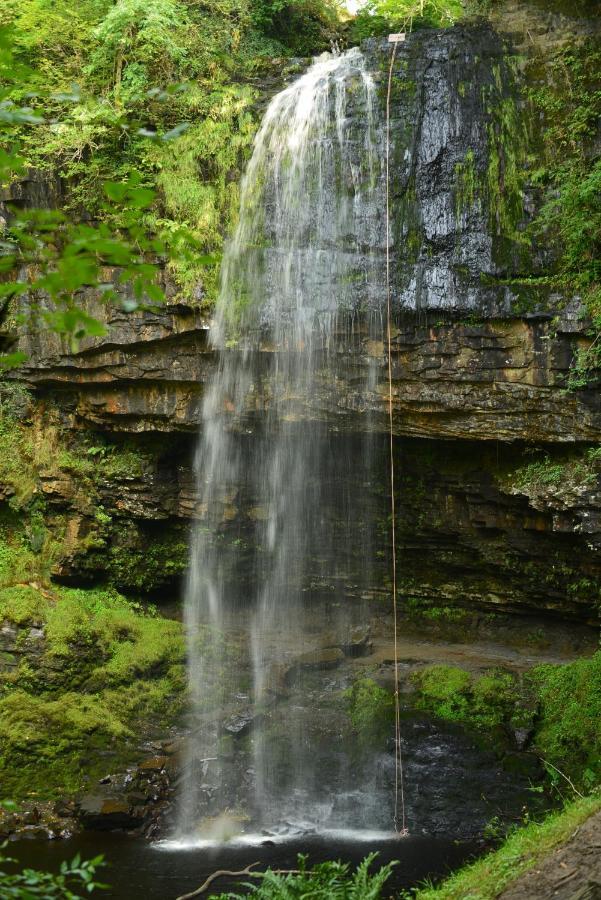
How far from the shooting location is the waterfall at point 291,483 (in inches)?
385

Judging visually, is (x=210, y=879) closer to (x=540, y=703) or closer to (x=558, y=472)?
(x=540, y=703)

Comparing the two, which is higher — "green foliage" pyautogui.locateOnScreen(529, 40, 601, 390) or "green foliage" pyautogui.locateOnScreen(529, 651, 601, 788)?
"green foliage" pyautogui.locateOnScreen(529, 40, 601, 390)

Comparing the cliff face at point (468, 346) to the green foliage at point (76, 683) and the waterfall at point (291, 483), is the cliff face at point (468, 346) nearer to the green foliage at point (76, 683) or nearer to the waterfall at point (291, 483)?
the waterfall at point (291, 483)

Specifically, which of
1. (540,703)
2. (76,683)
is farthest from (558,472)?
(76,683)

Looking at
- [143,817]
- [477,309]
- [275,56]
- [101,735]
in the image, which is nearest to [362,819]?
[143,817]

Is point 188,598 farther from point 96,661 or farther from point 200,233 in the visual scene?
point 200,233

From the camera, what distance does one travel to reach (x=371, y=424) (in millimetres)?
10898

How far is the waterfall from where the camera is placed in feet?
32.1

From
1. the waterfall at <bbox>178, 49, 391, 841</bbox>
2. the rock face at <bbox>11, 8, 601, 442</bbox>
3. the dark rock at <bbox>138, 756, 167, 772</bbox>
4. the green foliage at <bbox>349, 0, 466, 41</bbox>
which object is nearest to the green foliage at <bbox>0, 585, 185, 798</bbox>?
the dark rock at <bbox>138, 756, 167, 772</bbox>

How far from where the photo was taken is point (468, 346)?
32.8 ft

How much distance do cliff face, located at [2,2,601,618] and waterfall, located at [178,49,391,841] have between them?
0.88ft

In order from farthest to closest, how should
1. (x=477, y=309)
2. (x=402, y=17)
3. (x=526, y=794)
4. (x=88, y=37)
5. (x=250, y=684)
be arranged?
(x=402, y=17) < (x=88, y=37) < (x=250, y=684) < (x=477, y=309) < (x=526, y=794)

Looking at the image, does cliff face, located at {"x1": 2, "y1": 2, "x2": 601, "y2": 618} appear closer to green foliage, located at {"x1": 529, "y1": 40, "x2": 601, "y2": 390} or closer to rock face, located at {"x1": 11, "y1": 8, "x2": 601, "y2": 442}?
rock face, located at {"x1": 11, "y1": 8, "x2": 601, "y2": 442}

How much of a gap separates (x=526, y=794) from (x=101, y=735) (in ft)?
17.6
